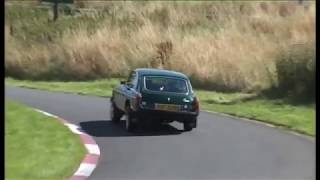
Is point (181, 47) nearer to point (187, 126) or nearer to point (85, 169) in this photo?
point (187, 126)

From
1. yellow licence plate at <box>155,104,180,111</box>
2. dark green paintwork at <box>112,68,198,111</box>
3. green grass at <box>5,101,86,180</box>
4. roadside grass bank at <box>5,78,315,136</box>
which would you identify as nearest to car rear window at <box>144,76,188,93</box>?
dark green paintwork at <box>112,68,198,111</box>

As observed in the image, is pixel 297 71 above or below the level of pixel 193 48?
above

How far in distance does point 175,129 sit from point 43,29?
885 inches

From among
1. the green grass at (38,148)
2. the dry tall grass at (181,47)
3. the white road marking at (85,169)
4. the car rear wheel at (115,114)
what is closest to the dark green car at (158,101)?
the car rear wheel at (115,114)

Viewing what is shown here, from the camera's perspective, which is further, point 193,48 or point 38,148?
point 193,48

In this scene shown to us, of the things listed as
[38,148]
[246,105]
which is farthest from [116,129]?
[246,105]

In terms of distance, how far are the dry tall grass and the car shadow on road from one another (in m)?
8.31

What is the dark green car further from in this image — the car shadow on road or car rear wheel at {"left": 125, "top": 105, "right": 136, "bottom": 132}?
the car shadow on road

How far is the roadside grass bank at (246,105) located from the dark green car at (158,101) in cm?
238

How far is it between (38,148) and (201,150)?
2.99 metres

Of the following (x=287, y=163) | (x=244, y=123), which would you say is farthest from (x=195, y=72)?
(x=287, y=163)

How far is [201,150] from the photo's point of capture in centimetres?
1256

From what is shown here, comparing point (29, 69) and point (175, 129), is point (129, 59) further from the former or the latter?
point (175, 129)

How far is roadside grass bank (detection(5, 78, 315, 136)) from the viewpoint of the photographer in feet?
54.7
